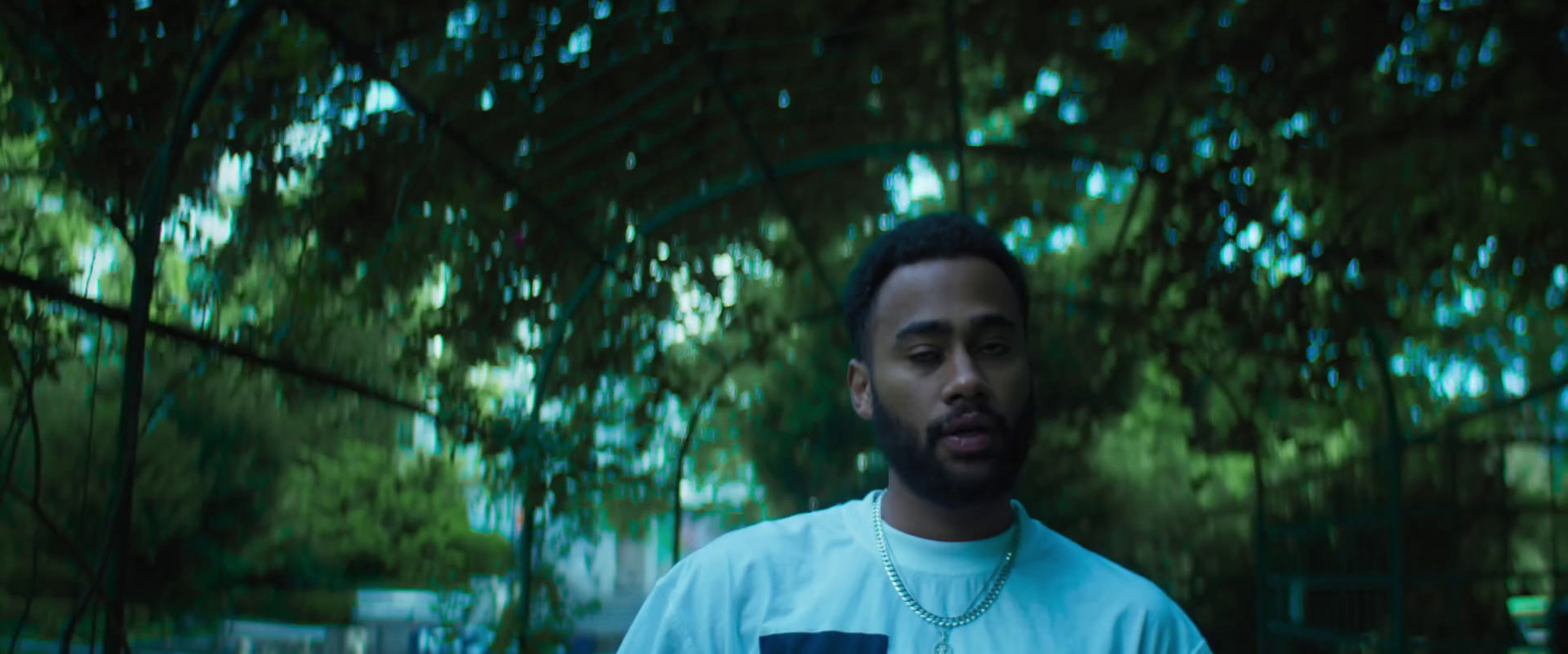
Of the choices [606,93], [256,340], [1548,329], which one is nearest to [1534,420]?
[1548,329]

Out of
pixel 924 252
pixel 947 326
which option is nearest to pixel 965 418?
pixel 947 326

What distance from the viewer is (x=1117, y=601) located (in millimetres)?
1525

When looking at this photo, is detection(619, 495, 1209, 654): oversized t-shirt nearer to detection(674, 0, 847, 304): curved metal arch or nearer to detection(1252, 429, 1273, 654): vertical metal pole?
detection(674, 0, 847, 304): curved metal arch

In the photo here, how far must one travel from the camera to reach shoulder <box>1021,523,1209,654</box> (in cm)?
151

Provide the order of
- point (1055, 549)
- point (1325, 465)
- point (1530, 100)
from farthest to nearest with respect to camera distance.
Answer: point (1325, 465)
point (1530, 100)
point (1055, 549)

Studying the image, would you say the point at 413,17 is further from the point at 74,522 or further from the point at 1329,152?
the point at 1329,152

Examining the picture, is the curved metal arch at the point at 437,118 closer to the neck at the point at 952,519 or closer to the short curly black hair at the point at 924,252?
the short curly black hair at the point at 924,252

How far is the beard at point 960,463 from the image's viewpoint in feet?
5.13

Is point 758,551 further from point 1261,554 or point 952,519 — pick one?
point 1261,554

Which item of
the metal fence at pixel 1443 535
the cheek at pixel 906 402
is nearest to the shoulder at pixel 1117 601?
the cheek at pixel 906 402

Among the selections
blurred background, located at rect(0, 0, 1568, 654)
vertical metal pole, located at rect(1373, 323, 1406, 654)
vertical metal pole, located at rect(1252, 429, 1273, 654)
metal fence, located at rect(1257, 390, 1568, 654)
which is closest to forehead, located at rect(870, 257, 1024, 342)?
blurred background, located at rect(0, 0, 1568, 654)

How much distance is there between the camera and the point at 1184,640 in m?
1.52

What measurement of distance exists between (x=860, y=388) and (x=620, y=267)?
2966mm

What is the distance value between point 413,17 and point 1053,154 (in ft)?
7.68
